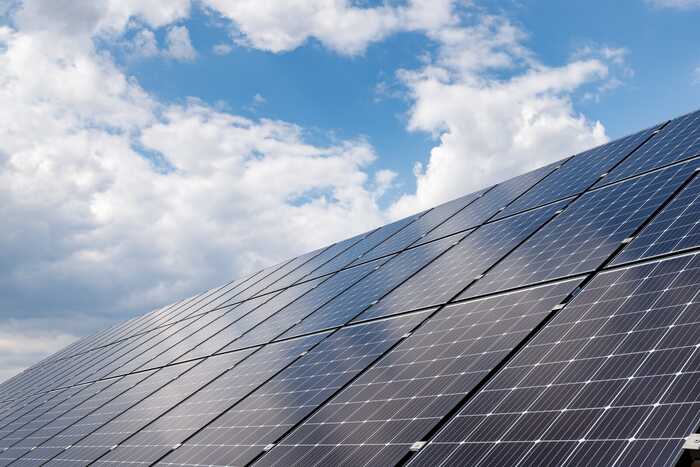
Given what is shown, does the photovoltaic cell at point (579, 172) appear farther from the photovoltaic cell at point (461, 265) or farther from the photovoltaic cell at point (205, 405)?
the photovoltaic cell at point (205, 405)

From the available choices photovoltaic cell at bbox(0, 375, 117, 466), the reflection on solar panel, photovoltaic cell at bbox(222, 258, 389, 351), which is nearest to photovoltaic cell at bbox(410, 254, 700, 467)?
the reflection on solar panel

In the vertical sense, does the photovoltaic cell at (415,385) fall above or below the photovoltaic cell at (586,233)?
below

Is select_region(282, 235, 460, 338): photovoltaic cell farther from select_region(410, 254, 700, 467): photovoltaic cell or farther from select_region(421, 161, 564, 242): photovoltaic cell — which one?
select_region(410, 254, 700, 467): photovoltaic cell

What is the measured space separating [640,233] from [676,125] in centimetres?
911

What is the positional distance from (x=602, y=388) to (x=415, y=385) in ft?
11.3

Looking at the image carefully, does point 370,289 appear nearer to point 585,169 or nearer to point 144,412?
point 144,412

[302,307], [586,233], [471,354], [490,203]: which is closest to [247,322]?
[302,307]

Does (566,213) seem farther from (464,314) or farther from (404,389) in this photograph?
(404,389)

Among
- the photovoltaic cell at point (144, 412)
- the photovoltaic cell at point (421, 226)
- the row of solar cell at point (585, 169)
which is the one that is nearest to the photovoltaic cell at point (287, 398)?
the photovoltaic cell at point (144, 412)

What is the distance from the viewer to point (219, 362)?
17.6 m

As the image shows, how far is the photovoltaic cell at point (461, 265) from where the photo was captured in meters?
14.1

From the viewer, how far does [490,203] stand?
69.1 feet

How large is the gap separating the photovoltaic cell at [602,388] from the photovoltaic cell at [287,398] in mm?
3739

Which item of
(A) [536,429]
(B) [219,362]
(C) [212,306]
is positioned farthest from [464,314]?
(C) [212,306]
